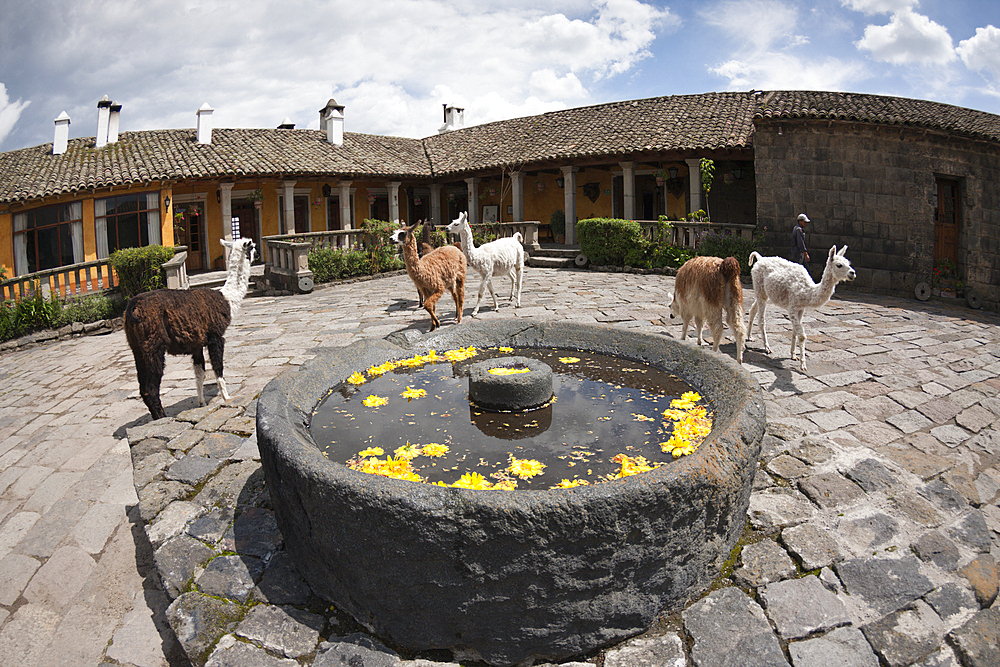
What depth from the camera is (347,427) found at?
13.2 feet

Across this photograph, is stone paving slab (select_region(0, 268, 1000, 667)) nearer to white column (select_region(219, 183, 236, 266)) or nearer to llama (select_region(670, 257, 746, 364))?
llama (select_region(670, 257, 746, 364))

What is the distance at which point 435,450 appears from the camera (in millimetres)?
3621

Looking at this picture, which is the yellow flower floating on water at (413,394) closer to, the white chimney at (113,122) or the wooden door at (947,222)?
the wooden door at (947,222)

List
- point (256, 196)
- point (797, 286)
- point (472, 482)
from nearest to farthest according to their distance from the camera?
point (472, 482), point (797, 286), point (256, 196)

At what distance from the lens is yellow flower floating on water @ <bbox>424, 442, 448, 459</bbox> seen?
3584mm

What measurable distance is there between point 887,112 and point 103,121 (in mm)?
20278

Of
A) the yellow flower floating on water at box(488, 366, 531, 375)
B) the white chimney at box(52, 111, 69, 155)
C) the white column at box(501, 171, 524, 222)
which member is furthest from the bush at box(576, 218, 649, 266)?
the white chimney at box(52, 111, 69, 155)

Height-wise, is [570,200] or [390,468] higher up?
[570,200]

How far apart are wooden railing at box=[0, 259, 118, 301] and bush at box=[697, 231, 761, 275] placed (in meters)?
12.9

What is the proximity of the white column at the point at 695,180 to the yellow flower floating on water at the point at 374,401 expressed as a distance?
574 inches

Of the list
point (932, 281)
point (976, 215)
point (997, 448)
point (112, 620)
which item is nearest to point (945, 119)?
point (976, 215)

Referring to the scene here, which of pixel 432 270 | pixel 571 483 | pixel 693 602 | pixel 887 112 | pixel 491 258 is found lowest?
pixel 693 602

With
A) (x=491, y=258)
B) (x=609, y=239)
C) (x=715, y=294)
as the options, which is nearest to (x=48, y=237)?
(x=491, y=258)

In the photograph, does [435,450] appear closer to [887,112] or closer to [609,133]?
[887,112]
